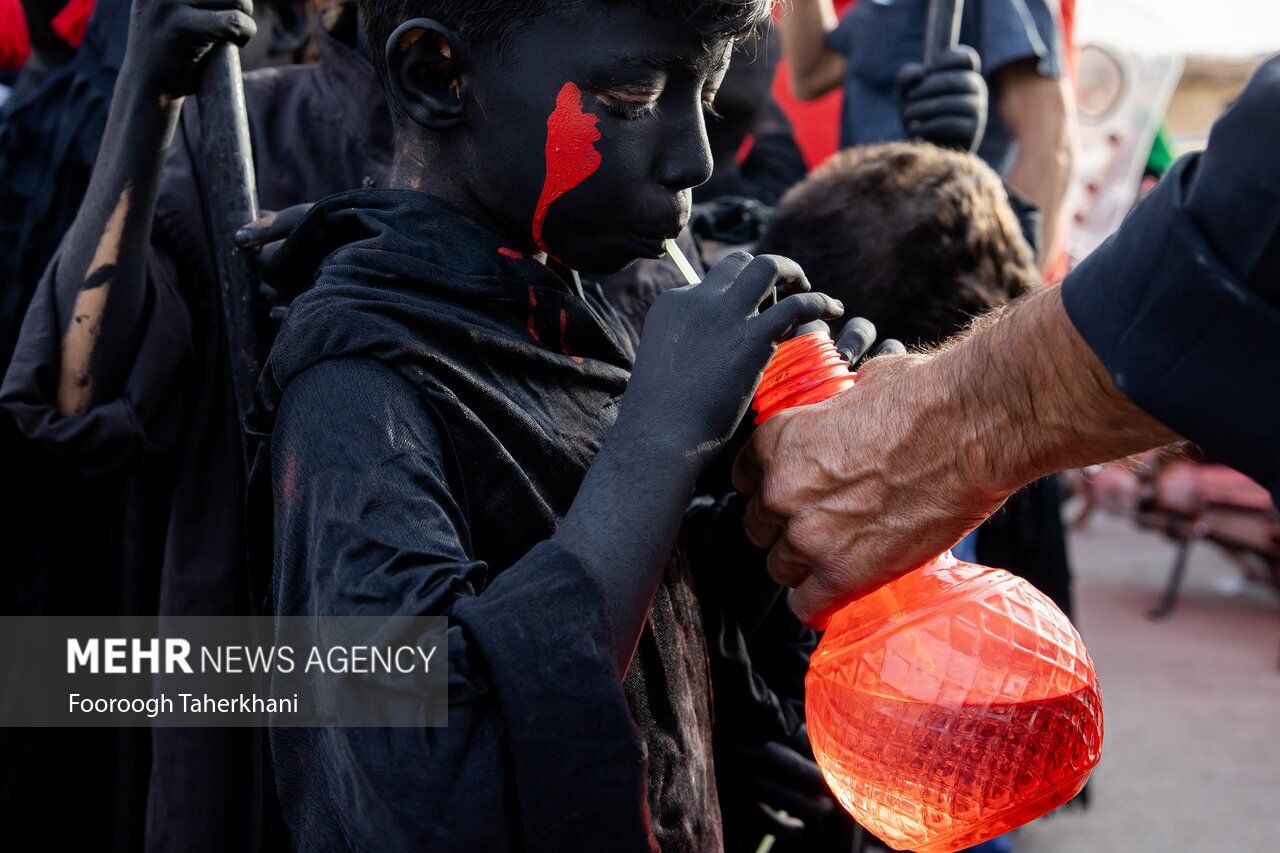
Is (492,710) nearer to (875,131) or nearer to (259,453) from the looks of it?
(259,453)

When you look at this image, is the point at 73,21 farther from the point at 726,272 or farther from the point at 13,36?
the point at 726,272

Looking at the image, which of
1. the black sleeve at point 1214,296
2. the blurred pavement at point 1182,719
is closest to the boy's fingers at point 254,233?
the black sleeve at point 1214,296

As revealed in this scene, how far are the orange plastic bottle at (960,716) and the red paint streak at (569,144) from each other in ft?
1.93

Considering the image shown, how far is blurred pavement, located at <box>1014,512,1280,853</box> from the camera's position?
15.1ft

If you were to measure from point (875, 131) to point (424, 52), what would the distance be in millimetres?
2219

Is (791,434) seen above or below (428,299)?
below

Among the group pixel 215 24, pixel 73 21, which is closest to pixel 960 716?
pixel 215 24

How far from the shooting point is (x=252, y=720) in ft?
5.65

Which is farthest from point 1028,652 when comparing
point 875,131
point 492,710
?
point 875,131

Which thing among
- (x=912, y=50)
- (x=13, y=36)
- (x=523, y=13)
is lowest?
(x=523, y=13)

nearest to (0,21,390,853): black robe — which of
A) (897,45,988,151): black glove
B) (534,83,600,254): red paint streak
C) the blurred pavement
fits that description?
(534,83,600,254): red paint streak

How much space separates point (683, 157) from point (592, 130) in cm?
10

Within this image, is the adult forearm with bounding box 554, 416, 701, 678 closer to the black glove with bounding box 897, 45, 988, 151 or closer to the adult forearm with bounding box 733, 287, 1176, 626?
the adult forearm with bounding box 733, 287, 1176, 626

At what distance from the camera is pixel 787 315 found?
3.70ft
